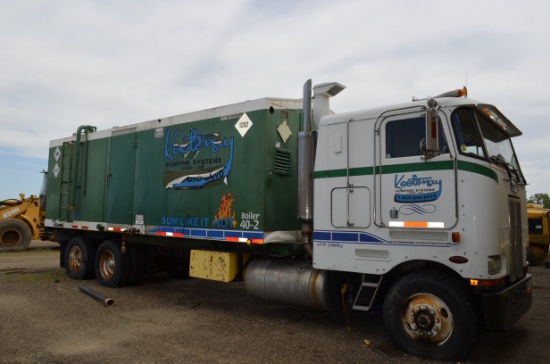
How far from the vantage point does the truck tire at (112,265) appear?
9.16 metres

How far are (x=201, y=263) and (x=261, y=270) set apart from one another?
1.27m

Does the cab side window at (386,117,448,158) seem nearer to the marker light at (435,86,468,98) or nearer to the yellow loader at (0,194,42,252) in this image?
the marker light at (435,86,468,98)

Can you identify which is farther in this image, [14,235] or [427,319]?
[14,235]

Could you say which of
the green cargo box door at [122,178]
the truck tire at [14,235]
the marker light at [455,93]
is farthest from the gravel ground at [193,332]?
the truck tire at [14,235]

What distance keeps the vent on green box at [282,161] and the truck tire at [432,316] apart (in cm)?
249

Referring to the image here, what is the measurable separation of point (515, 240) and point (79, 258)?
934 cm

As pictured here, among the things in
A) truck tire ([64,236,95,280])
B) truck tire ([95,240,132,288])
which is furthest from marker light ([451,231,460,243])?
truck tire ([64,236,95,280])

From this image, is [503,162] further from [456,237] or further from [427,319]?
[427,319]

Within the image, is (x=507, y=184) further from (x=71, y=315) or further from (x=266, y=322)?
(x=71, y=315)

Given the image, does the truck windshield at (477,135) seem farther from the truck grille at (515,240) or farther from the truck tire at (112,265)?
the truck tire at (112,265)

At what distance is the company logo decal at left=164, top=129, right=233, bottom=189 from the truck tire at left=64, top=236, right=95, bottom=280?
11.3 feet

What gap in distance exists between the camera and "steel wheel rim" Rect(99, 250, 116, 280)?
957 centimetres

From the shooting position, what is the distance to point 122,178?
9148mm

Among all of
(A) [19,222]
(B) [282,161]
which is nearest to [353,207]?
(B) [282,161]
